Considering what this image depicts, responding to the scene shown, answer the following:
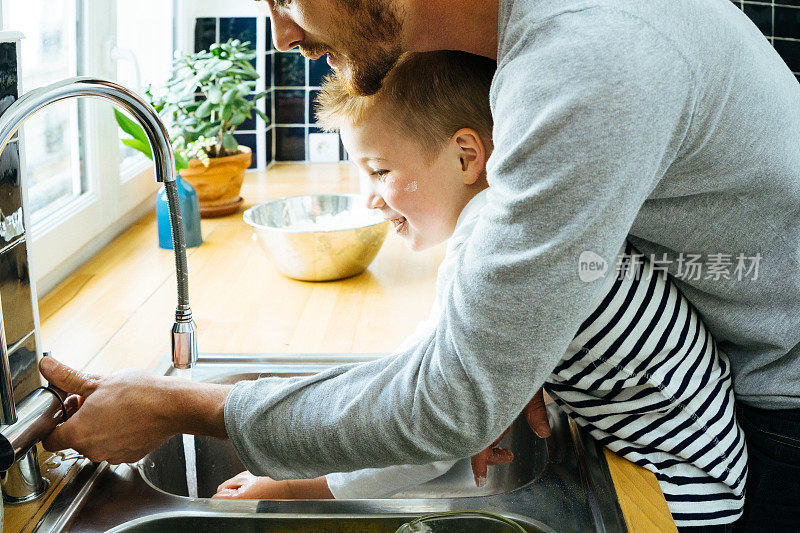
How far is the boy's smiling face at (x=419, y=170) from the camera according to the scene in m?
1.12

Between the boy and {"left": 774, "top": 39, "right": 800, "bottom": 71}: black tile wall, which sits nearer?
the boy

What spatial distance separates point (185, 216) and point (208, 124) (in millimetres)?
354

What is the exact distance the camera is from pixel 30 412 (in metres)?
0.84

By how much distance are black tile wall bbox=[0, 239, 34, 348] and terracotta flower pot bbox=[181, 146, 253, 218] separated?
113cm

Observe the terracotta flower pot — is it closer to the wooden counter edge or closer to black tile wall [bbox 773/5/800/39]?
the wooden counter edge

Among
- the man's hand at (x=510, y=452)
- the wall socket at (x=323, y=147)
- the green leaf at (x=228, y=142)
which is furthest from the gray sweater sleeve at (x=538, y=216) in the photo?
the wall socket at (x=323, y=147)

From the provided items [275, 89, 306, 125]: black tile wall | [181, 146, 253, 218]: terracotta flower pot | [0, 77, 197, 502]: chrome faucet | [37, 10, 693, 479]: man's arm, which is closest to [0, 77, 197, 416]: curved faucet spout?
[0, 77, 197, 502]: chrome faucet

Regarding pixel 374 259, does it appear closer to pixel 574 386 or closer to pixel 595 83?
pixel 574 386

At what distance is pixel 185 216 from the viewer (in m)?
1.79

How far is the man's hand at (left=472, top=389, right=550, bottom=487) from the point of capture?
1023 millimetres

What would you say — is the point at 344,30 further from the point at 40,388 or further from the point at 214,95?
the point at 214,95

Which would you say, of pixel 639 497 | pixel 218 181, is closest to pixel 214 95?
pixel 218 181

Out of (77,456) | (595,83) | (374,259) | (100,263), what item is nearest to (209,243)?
(100,263)
